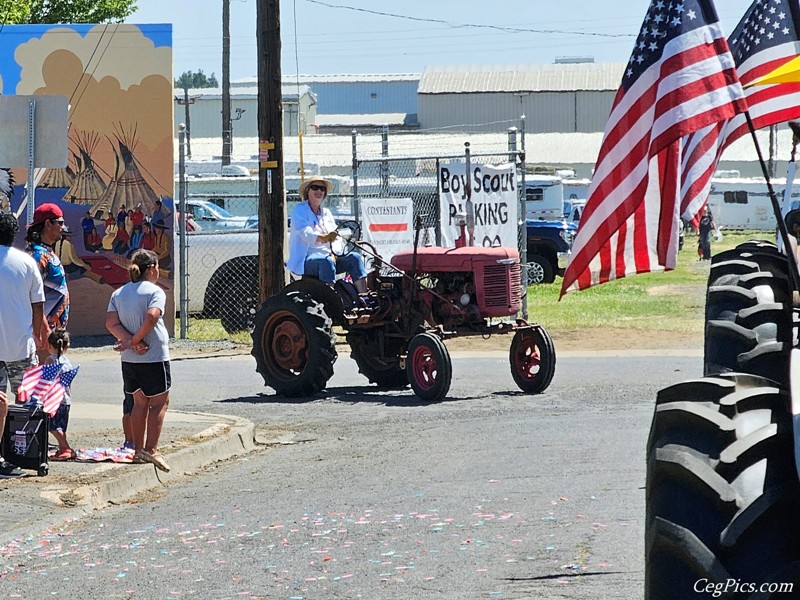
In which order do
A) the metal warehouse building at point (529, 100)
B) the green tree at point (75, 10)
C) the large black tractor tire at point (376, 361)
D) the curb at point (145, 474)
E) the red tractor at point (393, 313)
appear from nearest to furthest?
the curb at point (145, 474), the red tractor at point (393, 313), the large black tractor tire at point (376, 361), the green tree at point (75, 10), the metal warehouse building at point (529, 100)

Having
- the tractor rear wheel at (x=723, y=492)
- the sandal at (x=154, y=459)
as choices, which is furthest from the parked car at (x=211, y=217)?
the tractor rear wheel at (x=723, y=492)

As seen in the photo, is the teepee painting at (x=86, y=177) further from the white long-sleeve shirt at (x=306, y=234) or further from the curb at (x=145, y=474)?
the curb at (x=145, y=474)

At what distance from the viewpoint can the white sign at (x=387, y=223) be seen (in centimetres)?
1997

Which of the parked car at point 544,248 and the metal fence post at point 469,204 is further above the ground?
the metal fence post at point 469,204

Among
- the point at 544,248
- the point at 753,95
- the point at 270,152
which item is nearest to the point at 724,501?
the point at 753,95

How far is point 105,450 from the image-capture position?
421 inches

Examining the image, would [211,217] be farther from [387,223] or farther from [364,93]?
[364,93]

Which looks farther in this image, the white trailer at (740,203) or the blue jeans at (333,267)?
the white trailer at (740,203)

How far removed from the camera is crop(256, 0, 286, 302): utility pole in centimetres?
1823

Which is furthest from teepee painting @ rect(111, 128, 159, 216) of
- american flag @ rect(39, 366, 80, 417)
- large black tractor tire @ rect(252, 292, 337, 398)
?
american flag @ rect(39, 366, 80, 417)

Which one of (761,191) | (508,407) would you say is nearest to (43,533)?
(508,407)

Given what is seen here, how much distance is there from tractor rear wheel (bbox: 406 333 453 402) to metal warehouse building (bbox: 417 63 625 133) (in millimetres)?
64937

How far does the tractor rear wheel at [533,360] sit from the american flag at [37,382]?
5431 mm

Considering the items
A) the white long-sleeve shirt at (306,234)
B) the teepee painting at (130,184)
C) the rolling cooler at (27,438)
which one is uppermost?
the teepee painting at (130,184)
